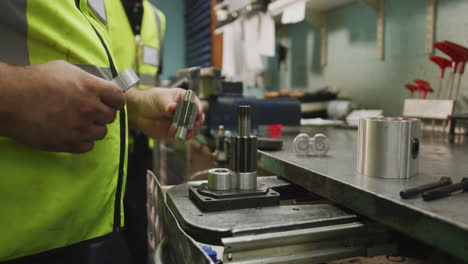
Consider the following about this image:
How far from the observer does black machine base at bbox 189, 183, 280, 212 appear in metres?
0.58

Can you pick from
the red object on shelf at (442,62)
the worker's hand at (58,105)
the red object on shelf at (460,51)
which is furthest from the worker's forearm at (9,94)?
the red object on shelf at (442,62)

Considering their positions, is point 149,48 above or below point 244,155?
above

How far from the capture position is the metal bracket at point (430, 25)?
1.71m

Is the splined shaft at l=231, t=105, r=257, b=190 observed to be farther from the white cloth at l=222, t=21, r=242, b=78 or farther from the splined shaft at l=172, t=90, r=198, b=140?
the white cloth at l=222, t=21, r=242, b=78

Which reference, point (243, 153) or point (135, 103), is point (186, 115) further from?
point (135, 103)

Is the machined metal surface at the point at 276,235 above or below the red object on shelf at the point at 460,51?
below

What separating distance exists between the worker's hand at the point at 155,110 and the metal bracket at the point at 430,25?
141 centimetres

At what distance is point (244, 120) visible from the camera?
0.59m

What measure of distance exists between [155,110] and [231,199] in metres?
0.51

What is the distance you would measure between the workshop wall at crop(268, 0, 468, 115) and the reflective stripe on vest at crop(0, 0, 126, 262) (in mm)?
1667

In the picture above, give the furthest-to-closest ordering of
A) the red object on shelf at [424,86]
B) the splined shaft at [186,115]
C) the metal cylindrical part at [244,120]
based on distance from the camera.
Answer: the red object on shelf at [424,86] < the splined shaft at [186,115] < the metal cylindrical part at [244,120]

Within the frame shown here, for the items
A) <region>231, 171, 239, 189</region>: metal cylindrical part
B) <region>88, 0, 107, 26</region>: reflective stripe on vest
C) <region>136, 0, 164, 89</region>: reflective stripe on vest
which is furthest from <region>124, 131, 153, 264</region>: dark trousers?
<region>231, 171, 239, 189</region>: metal cylindrical part

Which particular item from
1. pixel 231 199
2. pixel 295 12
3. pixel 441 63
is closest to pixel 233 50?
pixel 295 12

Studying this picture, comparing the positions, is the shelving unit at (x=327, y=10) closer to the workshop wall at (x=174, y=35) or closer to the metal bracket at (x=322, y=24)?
the metal bracket at (x=322, y=24)
